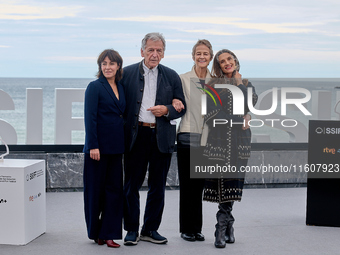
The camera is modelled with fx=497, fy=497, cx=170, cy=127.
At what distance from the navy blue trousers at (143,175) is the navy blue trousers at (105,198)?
0.20 ft

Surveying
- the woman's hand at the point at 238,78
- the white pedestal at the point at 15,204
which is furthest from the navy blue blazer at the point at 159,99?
the white pedestal at the point at 15,204

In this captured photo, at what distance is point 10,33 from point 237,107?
35629 millimetres

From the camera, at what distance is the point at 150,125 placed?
354cm

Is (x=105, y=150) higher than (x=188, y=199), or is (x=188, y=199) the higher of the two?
(x=105, y=150)

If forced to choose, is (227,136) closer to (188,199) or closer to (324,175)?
(188,199)

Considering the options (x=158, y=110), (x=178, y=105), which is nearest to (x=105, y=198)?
(x=158, y=110)

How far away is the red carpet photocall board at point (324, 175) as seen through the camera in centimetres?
434

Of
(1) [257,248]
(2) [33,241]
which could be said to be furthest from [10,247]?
(1) [257,248]

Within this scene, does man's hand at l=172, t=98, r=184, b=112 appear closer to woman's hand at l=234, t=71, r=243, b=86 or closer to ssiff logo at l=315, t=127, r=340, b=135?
woman's hand at l=234, t=71, r=243, b=86

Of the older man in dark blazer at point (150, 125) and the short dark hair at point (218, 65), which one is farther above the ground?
the short dark hair at point (218, 65)

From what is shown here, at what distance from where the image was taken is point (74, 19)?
109 ft

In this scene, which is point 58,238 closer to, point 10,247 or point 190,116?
point 10,247

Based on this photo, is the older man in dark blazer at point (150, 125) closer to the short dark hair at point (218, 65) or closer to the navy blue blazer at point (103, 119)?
the navy blue blazer at point (103, 119)

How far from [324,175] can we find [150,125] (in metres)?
1.79
